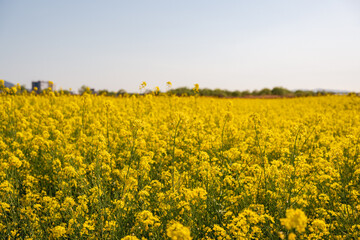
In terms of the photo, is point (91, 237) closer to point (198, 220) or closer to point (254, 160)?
point (198, 220)

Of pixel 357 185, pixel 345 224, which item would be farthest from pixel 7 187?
pixel 357 185

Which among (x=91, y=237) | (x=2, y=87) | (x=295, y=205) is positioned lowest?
(x=91, y=237)

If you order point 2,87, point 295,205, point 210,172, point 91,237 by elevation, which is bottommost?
point 91,237

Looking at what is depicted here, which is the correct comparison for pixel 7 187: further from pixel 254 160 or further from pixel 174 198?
pixel 254 160

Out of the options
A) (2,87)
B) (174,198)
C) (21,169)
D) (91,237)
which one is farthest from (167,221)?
(2,87)

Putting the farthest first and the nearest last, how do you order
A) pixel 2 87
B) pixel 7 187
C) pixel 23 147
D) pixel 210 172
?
pixel 2 87, pixel 23 147, pixel 210 172, pixel 7 187

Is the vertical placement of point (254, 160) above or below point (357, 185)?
above

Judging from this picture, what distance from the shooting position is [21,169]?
455cm

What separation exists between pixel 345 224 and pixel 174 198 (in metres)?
2.11

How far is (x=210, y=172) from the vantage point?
11.8ft

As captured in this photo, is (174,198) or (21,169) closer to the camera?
(174,198)

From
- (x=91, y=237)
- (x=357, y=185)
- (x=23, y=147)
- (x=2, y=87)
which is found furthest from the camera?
(x=2, y=87)

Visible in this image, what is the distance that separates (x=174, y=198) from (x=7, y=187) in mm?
2216

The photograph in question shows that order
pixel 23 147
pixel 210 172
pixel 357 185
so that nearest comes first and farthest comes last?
pixel 210 172 → pixel 357 185 → pixel 23 147
